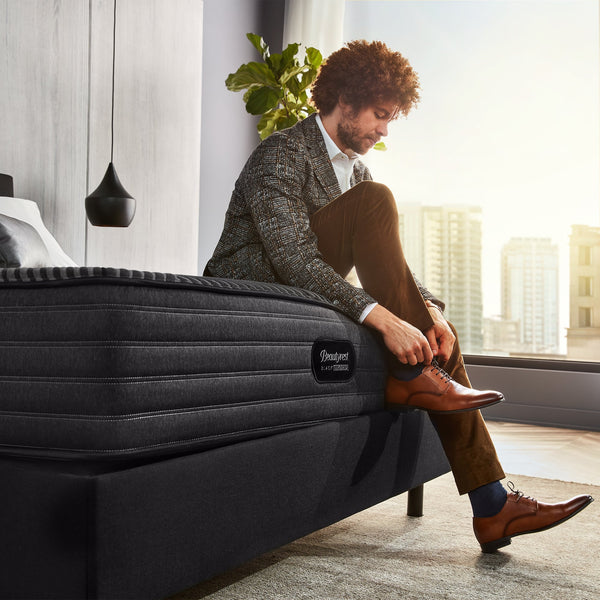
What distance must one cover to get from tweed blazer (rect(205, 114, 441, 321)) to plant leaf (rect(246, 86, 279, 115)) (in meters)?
2.00

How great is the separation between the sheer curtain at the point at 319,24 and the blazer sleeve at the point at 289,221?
2.89m

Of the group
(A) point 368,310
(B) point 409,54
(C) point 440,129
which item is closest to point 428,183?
(C) point 440,129

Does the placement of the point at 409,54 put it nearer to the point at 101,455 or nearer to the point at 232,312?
the point at 232,312

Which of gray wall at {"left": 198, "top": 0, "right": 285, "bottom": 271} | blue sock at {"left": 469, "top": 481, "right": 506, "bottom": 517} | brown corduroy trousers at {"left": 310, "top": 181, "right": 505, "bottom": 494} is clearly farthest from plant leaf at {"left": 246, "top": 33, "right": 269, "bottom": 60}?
blue sock at {"left": 469, "top": 481, "right": 506, "bottom": 517}

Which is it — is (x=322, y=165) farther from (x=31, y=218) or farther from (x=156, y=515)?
(x=156, y=515)

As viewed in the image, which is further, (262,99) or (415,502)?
(262,99)

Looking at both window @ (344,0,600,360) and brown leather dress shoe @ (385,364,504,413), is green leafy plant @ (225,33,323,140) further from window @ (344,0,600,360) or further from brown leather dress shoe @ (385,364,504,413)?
brown leather dress shoe @ (385,364,504,413)

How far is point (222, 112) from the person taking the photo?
4.28 m

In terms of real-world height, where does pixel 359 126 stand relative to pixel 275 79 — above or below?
below

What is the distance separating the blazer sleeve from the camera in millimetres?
1422

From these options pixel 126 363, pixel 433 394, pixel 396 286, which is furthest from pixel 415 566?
pixel 126 363

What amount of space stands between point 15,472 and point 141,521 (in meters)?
0.16

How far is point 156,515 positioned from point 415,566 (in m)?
0.66

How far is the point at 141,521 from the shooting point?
2.73 ft
